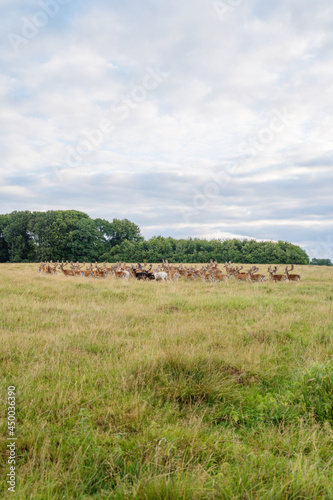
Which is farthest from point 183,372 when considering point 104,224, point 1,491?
point 104,224

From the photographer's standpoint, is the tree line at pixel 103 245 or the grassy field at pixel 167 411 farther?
the tree line at pixel 103 245

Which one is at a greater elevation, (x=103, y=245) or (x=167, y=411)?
(x=103, y=245)

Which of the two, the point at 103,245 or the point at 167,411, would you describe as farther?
the point at 103,245

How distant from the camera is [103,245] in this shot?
69.6 metres

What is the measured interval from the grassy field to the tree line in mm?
58399

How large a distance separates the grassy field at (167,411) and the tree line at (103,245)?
58.4m

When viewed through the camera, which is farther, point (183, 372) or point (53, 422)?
point (183, 372)

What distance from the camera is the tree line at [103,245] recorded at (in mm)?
63062

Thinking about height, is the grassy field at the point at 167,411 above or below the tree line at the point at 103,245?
below

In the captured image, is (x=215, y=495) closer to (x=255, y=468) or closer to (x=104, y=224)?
(x=255, y=468)

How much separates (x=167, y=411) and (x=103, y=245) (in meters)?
67.5

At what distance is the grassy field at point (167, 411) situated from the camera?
250cm

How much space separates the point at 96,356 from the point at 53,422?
6.26 ft

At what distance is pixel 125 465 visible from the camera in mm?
2697
